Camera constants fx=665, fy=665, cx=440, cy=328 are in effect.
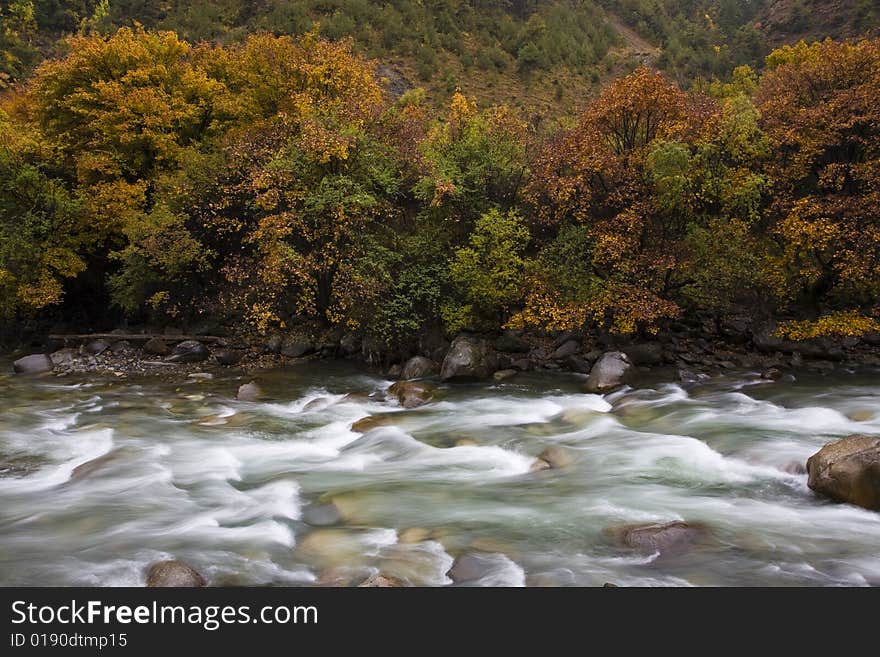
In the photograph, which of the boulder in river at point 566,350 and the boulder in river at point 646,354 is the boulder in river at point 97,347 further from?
the boulder in river at point 646,354

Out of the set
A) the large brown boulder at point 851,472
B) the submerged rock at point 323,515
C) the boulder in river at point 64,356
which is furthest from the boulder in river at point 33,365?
the large brown boulder at point 851,472

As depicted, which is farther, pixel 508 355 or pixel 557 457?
pixel 508 355

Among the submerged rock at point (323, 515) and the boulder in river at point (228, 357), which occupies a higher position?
the boulder in river at point (228, 357)

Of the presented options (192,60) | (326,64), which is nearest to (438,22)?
(192,60)

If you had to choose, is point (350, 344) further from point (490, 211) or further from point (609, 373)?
point (609, 373)

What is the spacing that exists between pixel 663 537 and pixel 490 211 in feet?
48.1

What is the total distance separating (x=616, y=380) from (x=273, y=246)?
1150 cm

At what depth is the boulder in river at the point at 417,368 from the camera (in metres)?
21.0

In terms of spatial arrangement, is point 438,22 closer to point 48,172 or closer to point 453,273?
point 48,172

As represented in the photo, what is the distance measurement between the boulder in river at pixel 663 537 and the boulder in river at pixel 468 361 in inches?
429

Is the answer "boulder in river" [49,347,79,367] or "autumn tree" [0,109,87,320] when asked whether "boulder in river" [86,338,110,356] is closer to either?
"boulder in river" [49,347,79,367]

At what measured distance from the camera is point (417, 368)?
2119 cm

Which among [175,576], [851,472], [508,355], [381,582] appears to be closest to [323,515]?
[175,576]

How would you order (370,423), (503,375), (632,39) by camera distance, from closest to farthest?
1. (370,423)
2. (503,375)
3. (632,39)
